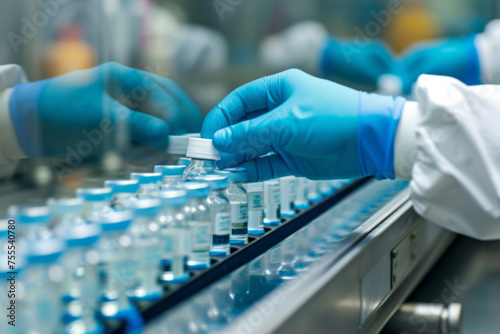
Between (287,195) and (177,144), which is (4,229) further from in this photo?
(287,195)

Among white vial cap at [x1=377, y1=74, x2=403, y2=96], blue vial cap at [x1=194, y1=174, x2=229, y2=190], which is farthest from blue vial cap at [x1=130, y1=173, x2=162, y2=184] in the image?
white vial cap at [x1=377, y1=74, x2=403, y2=96]

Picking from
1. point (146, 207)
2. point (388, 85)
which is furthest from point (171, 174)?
point (388, 85)

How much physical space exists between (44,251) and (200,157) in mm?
594

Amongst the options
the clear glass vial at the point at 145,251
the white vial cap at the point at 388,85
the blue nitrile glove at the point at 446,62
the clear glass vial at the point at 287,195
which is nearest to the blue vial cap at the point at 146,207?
the clear glass vial at the point at 145,251

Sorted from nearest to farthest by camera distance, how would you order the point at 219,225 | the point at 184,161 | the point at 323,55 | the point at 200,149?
1. the point at 219,225
2. the point at 200,149
3. the point at 184,161
4. the point at 323,55

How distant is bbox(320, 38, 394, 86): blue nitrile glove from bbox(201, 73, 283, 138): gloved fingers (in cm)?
125

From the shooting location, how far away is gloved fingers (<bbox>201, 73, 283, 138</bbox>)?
4.61ft

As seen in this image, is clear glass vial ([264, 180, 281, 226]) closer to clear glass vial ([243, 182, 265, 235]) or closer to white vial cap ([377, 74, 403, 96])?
clear glass vial ([243, 182, 265, 235])

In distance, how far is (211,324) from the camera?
81cm

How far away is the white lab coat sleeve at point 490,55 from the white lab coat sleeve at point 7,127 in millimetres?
2866

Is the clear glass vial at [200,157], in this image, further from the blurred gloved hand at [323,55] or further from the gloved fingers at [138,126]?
the blurred gloved hand at [323,55]

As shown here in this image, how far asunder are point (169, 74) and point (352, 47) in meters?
1.78

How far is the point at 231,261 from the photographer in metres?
1.11

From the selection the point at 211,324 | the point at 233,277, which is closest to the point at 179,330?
the point at 211,324
